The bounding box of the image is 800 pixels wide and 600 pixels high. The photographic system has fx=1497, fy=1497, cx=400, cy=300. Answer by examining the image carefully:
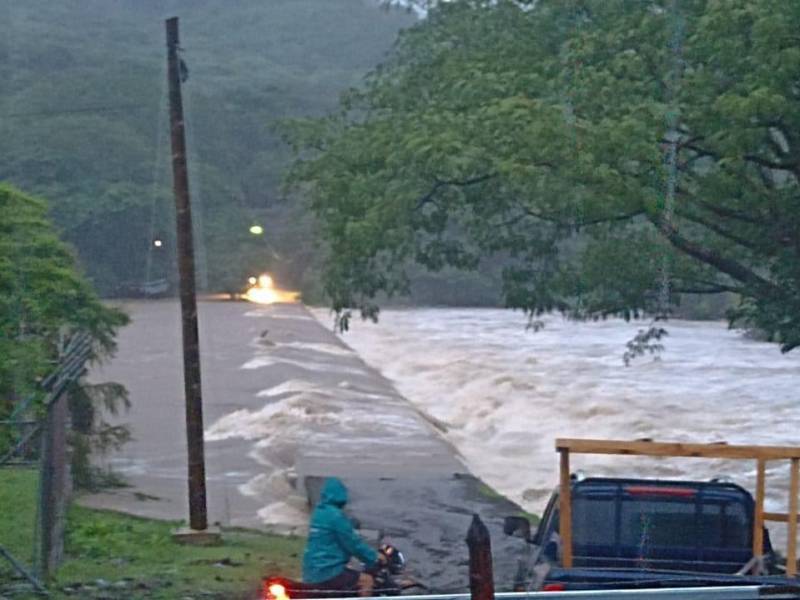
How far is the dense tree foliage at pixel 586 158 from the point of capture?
516 inches

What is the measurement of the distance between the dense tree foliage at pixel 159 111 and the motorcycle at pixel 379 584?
1857 cm

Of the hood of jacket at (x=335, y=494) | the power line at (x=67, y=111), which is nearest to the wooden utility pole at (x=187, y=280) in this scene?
the hood of jacket at (x=335, y=494)

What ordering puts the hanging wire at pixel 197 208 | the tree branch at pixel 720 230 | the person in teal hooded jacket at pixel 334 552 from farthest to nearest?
the hanging wire at pixel 197 208 < the tree branch at pixel 720 230 < the person in teal hooded jacket at pixel 334 552

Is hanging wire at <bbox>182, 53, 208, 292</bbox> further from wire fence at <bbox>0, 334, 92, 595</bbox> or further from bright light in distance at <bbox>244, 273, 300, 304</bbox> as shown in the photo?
wire fence at <bbox>0, 334, 92, 595</bbox>

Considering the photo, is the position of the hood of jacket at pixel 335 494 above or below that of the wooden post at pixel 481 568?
below

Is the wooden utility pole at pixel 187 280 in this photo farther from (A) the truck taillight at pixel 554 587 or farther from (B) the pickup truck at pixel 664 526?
(A) the truck taillight at pixel 554 587

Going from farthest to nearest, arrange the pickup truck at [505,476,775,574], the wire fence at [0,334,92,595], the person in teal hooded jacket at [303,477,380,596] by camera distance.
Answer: the wire fence at [0,334,92,595] < the person in teal hooded jacket at [303,477,380,596] < the pickup truck at [505,476,775,574]

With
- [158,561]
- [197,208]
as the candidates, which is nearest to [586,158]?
[158,561]

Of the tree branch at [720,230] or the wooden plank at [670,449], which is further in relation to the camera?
the tree branch at [720,230]

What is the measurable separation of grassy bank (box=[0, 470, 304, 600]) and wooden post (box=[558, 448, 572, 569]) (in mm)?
4641

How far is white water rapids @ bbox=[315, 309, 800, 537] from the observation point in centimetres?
3133

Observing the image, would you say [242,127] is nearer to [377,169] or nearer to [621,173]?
[377,169]

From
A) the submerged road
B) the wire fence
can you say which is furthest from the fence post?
the submerged road

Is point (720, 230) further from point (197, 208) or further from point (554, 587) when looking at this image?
point (197, 208)
